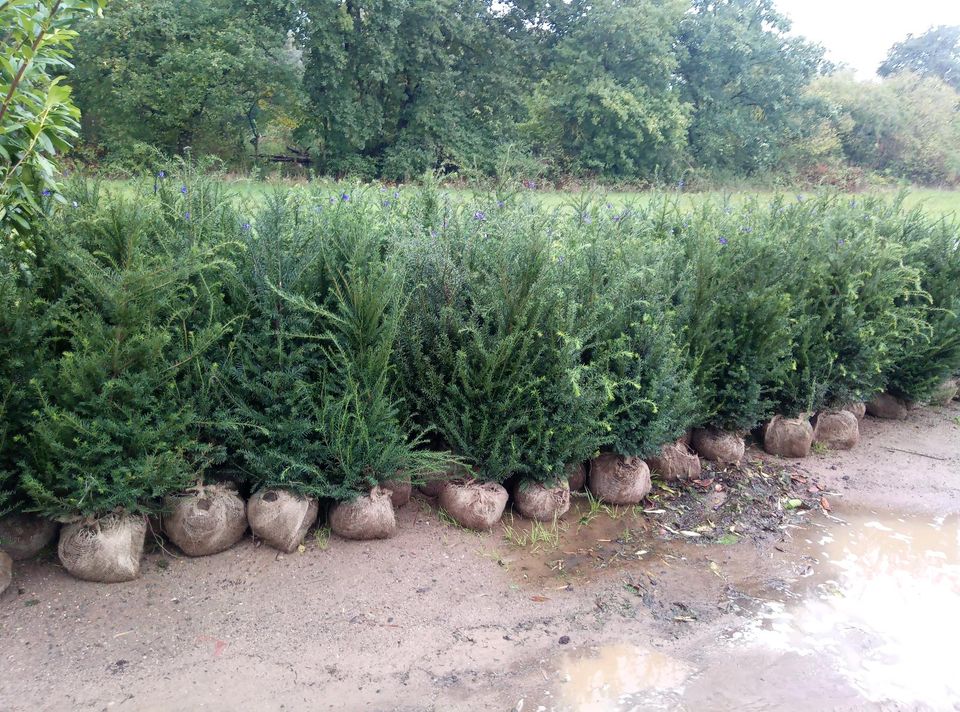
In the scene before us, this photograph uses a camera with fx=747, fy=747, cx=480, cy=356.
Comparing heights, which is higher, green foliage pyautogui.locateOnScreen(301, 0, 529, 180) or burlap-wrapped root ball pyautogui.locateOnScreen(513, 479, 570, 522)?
green foliage pyautogui.locateOnScreen(301, 0, 529, 180)

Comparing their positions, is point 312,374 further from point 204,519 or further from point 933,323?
point 933,323

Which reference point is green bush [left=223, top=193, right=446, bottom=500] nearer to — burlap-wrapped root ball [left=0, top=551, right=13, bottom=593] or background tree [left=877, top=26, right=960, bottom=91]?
burlap-wrapped root ball [left=0, top=551, right=13, bottom=593]

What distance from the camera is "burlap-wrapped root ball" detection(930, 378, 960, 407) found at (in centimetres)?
736

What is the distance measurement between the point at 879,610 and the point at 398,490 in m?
2.76

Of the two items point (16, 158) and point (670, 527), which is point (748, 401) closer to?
point (670, 527)

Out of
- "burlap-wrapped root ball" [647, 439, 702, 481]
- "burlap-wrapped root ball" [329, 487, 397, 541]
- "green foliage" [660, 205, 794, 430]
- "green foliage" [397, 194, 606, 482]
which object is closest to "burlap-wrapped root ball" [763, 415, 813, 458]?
"green foliage" [660, 205, 794, 430]

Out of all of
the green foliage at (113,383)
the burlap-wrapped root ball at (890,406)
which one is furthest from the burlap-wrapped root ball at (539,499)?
the burlap-wrapped root ball at (890,406)

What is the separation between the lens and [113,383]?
11.3 ft

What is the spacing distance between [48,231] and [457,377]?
7.39 feet

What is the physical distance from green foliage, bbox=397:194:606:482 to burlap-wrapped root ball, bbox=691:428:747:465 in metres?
1.47

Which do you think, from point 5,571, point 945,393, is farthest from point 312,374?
point 945,393

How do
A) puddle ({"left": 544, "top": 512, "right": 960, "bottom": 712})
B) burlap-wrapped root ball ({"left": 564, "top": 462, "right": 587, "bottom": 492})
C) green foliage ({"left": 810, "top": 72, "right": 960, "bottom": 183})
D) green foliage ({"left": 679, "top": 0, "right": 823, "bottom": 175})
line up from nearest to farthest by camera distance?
1. puddle ({"left": 544, "top": 512, "right": 960, "bottom": 712})
2. burlap-wrapped root ball ({"left": 564, "top": 462, "right": 587, "bottom": 492})
3. green foliage ({"left": 679, "top": 0, "right": 823, "bottom": 175})
4. green foliage ({"left": 810, "top": 72, "right": 960, "bottom": 183})

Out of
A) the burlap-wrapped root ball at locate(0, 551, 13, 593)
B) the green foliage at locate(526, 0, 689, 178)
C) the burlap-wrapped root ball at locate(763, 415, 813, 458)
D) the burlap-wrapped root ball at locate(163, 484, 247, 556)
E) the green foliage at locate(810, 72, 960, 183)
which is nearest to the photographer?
the burlap-wrapped root ball at locate(0, 551, 13, 593)

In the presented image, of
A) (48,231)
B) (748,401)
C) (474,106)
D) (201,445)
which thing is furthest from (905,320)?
(474,106)
